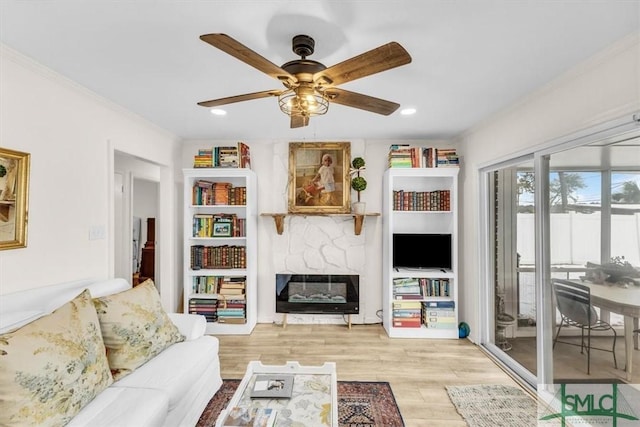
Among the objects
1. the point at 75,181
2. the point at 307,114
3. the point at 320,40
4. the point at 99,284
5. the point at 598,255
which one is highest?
the point at 320,40

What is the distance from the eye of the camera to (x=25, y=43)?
1804 millimetres

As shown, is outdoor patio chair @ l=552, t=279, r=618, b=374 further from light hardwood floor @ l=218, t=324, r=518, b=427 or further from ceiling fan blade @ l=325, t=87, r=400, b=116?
ceiling fan blade @ l=325, t=87, r=400, b=116

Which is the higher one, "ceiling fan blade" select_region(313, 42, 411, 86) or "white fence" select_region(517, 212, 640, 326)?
"ceiling fan blade" select_region(313, 42, 411, 86)

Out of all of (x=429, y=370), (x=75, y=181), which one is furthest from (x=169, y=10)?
(x=429, y=370)

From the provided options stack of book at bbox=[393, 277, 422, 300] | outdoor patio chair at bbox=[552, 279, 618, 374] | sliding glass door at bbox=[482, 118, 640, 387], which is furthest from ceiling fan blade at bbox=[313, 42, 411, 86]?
stack of book at bbox=[393, 277, 422, 300]

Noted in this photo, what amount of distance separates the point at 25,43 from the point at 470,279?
14.0ft

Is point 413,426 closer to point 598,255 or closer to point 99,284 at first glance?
point 598,255

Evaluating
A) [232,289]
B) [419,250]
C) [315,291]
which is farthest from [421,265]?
[232,289]

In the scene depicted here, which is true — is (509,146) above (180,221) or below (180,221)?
above

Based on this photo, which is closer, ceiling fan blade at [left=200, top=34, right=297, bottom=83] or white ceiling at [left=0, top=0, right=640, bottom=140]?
ceiling fan blade at [left=200, top=34, right=297, bottom=83]

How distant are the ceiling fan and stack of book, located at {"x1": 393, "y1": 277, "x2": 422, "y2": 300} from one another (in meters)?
2.36

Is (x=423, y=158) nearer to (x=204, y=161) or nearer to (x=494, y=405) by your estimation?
(x=494, y=405)

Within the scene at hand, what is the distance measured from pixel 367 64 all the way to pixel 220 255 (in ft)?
9.92

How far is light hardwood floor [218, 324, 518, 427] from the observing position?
2426mm
